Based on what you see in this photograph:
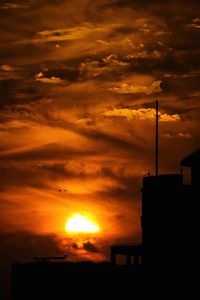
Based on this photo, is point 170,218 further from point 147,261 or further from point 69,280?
point 69,280

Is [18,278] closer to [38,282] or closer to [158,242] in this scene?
[38,282]

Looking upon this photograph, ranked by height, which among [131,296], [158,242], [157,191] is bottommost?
[131,296]

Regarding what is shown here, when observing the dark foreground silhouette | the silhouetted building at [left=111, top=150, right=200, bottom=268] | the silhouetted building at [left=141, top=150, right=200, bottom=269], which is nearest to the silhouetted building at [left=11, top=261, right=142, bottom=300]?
the dark foreground silhouette

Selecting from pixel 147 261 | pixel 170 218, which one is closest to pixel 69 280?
pixel 147 261

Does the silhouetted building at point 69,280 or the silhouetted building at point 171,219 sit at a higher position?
the silhouetted building at point 171,219

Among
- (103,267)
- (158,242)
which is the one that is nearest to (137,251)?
(103,267)

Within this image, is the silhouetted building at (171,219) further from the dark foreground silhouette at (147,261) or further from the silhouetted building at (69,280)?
the silhouetted building at (69,280)

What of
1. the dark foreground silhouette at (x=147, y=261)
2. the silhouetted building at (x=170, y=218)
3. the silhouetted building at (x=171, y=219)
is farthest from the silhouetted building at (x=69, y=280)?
the silhouetted building at (x=171, y=219)


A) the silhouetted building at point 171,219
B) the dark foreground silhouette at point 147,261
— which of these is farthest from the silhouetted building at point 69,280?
the silhouetted building at point 171,219

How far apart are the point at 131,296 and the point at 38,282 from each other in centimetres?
1080

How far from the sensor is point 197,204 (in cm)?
7300

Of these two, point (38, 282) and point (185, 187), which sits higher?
point (185, 187)

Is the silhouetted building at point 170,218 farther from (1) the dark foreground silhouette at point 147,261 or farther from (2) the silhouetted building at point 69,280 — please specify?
(2) the silhouetted building at point 69,280

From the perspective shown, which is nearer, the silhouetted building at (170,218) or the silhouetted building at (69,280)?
the silhouetted building at (170,218)
